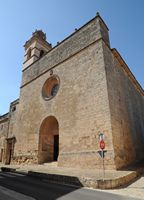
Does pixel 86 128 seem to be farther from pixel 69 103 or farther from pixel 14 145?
pixel 14 145

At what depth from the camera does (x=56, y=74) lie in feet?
37.2

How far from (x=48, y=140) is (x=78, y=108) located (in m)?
4.08

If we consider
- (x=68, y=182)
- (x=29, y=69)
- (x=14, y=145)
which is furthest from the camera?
(x=29, y=69)

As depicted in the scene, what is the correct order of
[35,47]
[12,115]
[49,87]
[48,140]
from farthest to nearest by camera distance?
[12,115] → [35,47] → [49,87] → [48,140]

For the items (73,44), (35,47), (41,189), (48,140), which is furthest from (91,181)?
(35,47)

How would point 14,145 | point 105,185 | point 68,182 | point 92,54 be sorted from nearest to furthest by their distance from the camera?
point 105,185 → point 68,182 → point 92,54 → point 14,145

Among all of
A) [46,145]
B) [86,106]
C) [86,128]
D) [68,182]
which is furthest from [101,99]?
[46,145]

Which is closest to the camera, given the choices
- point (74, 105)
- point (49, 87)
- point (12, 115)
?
point (74, 105)

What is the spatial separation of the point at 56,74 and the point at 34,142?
5.18 meters

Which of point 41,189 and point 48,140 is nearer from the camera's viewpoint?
point 41,189

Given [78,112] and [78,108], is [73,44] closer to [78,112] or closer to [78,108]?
[78,108]

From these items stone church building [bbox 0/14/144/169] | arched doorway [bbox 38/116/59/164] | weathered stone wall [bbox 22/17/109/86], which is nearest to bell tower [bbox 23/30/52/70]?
stone church building [bbox 0/14/144/169]

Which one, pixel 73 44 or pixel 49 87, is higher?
pixel 73 44

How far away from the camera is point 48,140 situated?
11.3 metres
